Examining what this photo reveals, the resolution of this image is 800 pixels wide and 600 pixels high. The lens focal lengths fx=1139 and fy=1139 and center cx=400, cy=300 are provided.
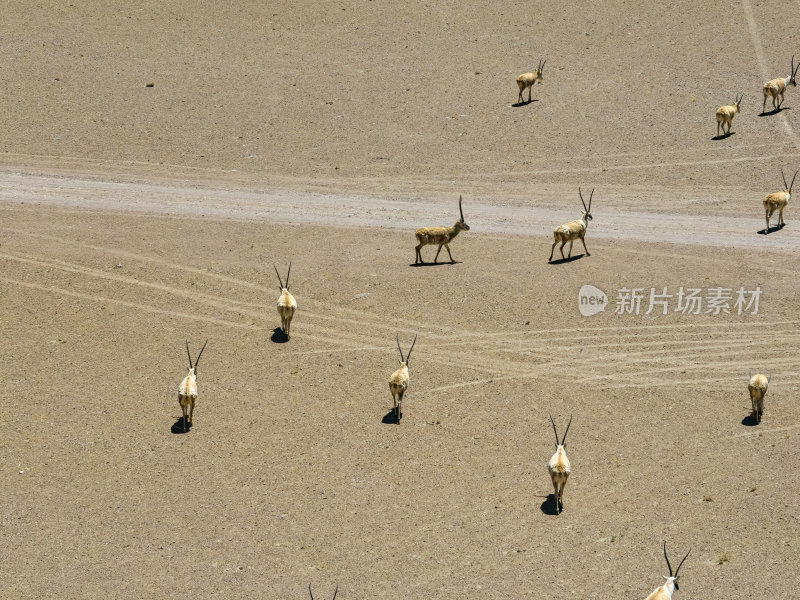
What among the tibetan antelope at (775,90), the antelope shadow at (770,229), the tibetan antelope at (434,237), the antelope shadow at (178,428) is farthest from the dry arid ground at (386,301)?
the tibetan antelope at (775,90)

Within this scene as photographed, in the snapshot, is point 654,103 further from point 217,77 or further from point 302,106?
point 217,77

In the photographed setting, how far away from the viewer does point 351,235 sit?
34.5 m

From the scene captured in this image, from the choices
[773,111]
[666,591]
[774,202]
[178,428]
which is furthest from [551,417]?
[773,111]

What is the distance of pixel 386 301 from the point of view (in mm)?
29859

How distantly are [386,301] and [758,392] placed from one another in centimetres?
1013

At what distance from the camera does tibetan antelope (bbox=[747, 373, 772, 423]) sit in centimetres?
2359

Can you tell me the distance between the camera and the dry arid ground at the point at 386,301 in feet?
65.7

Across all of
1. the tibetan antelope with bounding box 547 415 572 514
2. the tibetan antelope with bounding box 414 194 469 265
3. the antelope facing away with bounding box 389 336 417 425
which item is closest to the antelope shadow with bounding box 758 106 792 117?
the tibetan antelope with bounding box 414 194 469 265

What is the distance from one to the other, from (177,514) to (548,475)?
23.1 ft

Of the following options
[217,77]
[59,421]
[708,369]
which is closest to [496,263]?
[708,369]

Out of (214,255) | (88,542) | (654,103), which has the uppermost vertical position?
(654,103)

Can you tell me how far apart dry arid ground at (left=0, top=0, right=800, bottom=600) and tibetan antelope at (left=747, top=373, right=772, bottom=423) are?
0.28m

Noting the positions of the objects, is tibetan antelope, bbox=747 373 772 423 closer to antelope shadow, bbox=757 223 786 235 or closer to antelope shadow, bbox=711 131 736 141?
antelope shadow, bbox=757 223 786 235

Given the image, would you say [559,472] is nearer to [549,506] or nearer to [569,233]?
[549,506]
